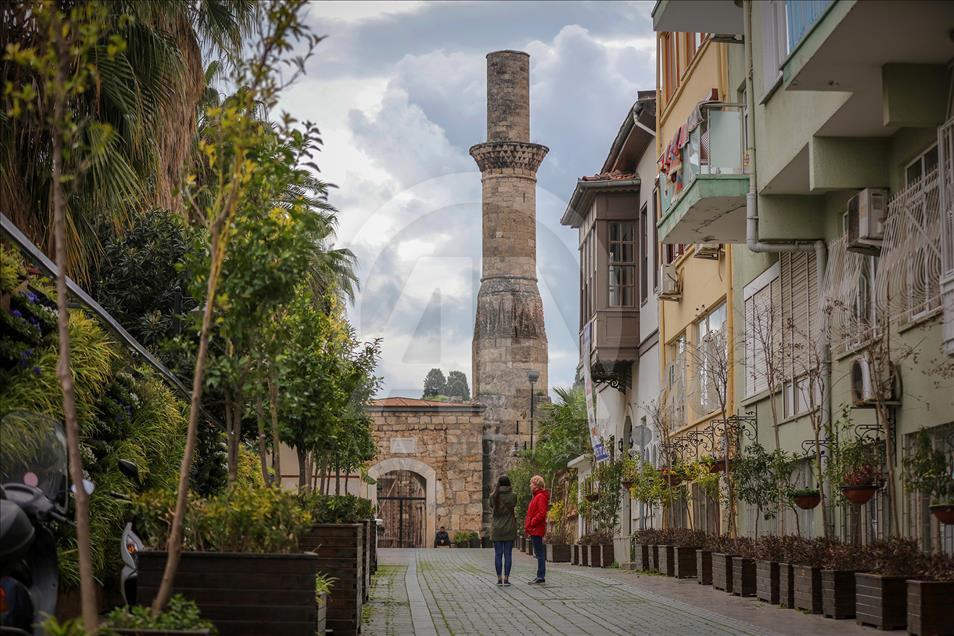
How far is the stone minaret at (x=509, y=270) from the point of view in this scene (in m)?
59.0

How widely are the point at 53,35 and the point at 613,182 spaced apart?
25101mm

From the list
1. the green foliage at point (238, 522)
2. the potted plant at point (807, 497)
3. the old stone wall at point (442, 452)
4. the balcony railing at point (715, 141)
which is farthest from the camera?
the old stone wall at point (442, 452)

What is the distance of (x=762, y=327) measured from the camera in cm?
2011

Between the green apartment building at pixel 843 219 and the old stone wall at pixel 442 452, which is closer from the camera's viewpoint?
the green apartment building at pixel 843 219

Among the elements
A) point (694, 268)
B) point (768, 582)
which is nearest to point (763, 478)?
point (768, 582)

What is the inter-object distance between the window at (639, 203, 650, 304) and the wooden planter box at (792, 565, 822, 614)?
17259 millimetres

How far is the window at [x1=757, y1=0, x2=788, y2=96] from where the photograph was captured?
15.0m

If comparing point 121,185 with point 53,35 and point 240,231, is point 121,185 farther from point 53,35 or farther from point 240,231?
point 53,35

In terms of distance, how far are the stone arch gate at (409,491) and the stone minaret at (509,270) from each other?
16.6 ft

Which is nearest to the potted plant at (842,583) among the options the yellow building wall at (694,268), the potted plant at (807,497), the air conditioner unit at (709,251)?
the potted plant at (807,497)

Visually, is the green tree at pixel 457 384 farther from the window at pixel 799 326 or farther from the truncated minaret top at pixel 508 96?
the window at pixel 799 326

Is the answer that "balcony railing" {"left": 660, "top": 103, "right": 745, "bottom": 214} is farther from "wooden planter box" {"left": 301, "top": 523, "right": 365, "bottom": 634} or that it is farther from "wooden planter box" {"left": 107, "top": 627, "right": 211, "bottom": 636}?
"wooden planter box" {"left": 107, "top": 627, "right": 211, "bottom": 636}

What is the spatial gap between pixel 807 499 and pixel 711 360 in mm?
7216

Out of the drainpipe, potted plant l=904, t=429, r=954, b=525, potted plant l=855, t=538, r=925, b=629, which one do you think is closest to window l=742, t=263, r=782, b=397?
the drainpipe
